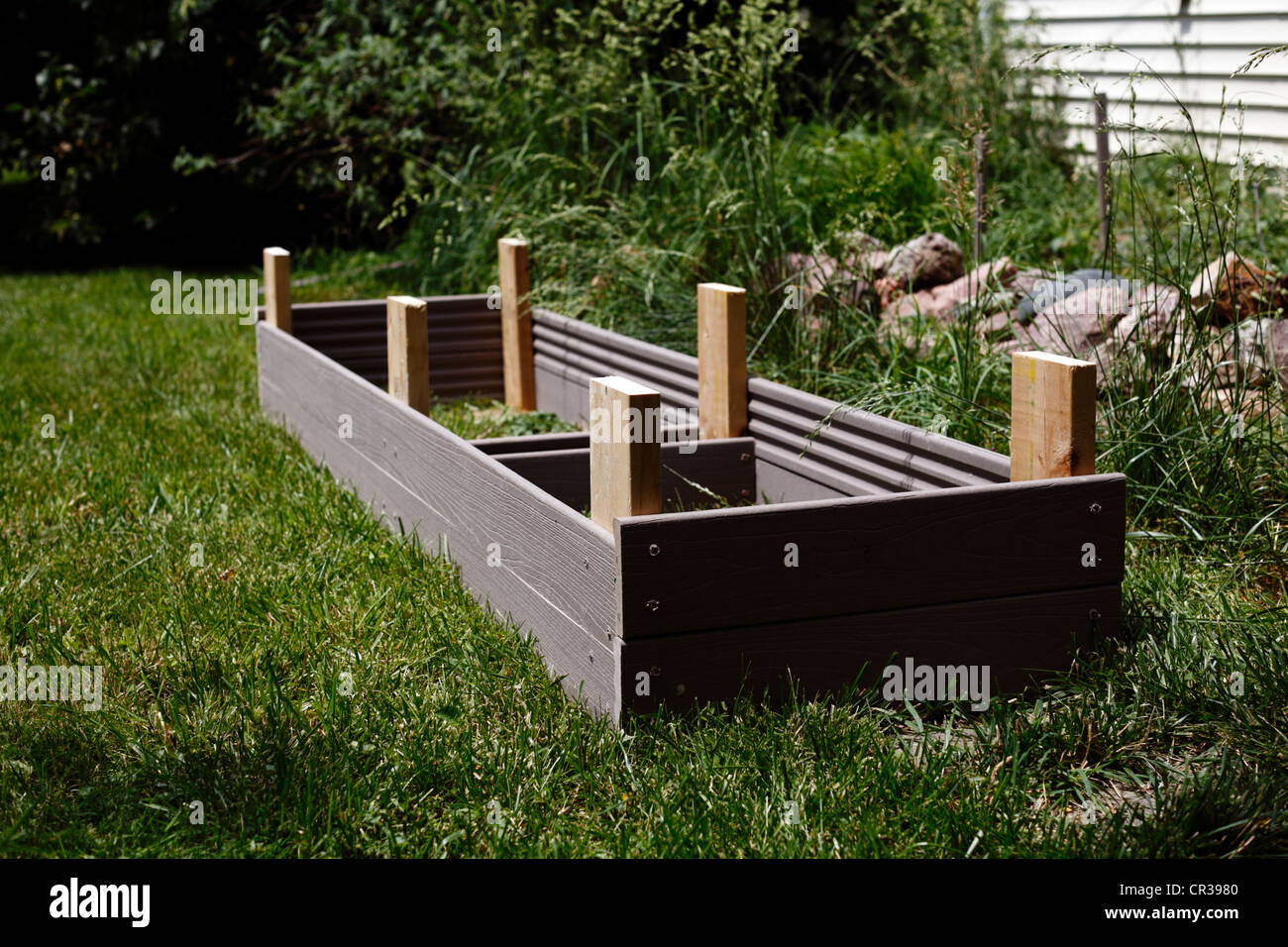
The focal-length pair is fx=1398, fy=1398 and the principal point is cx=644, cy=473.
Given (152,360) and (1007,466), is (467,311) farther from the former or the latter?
(1007,466)

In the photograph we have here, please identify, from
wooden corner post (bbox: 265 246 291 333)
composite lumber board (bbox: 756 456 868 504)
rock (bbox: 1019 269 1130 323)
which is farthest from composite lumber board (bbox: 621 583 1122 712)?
wooden corner post (bbox: 265 246 291 333)

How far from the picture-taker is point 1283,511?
3.59 m

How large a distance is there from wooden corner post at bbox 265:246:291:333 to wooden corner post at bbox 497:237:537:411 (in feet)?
3.06

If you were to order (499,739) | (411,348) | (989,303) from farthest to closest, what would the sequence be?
(411,348)
(989,303)
(499,739)

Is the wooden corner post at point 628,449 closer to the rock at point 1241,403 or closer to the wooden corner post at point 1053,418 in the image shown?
the wooden corner post at point 1053,418

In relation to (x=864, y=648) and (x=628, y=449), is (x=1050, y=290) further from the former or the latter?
(x=628, y=449)

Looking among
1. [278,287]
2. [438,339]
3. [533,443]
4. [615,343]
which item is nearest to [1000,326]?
[615,343]

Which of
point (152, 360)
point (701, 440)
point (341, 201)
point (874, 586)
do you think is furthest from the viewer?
point (341, 201)

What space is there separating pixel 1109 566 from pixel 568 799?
1304mm

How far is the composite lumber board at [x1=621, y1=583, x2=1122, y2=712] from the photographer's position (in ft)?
8.95

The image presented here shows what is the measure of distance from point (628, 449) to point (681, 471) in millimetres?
1264

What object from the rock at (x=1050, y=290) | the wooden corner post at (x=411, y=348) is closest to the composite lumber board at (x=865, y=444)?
the rock at (x=1050, y=290)

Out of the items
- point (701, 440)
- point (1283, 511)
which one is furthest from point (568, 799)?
point (1283, 511)

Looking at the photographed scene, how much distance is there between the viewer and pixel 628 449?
2799 mm
